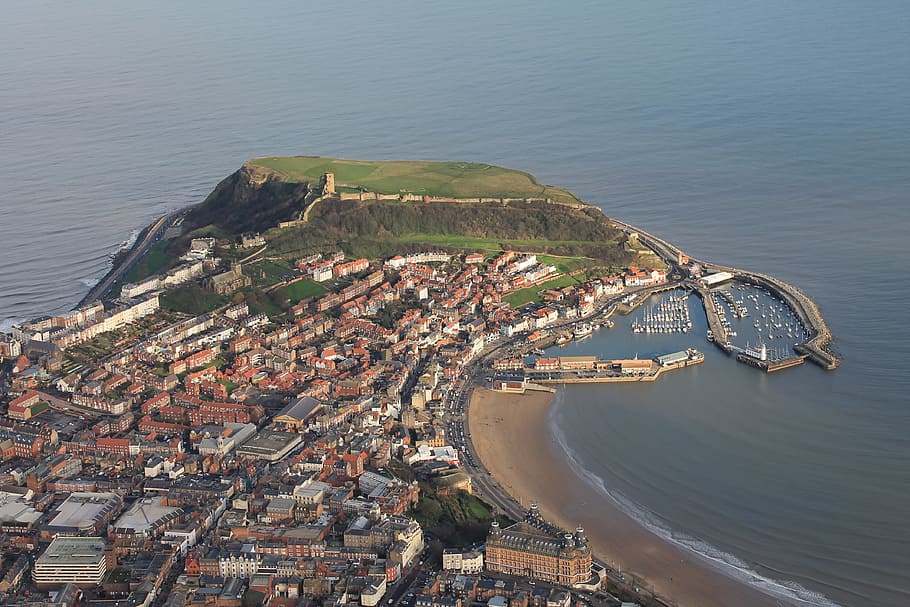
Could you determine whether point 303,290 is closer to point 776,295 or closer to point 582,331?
point 582,331

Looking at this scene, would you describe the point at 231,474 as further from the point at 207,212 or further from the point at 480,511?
the point at 207,212

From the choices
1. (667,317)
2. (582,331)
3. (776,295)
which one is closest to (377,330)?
(582,331)

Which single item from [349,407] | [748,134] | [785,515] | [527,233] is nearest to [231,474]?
[349,407]

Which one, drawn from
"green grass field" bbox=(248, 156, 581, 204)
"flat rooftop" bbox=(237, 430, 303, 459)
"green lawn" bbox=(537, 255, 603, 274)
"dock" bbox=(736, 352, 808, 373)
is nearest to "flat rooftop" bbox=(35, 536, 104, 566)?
"flat rooftop" bbox=(237, 430, 303, 459)

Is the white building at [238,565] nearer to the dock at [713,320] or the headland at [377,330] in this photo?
the headland at [377,330]

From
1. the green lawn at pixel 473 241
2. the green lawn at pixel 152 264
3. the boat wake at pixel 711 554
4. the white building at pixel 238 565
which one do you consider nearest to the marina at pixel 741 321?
the green lawn at pixel 473 241

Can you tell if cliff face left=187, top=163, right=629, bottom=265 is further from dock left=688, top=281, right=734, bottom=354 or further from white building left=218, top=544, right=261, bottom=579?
white building left=218, top=544, right=261, bottom=579
